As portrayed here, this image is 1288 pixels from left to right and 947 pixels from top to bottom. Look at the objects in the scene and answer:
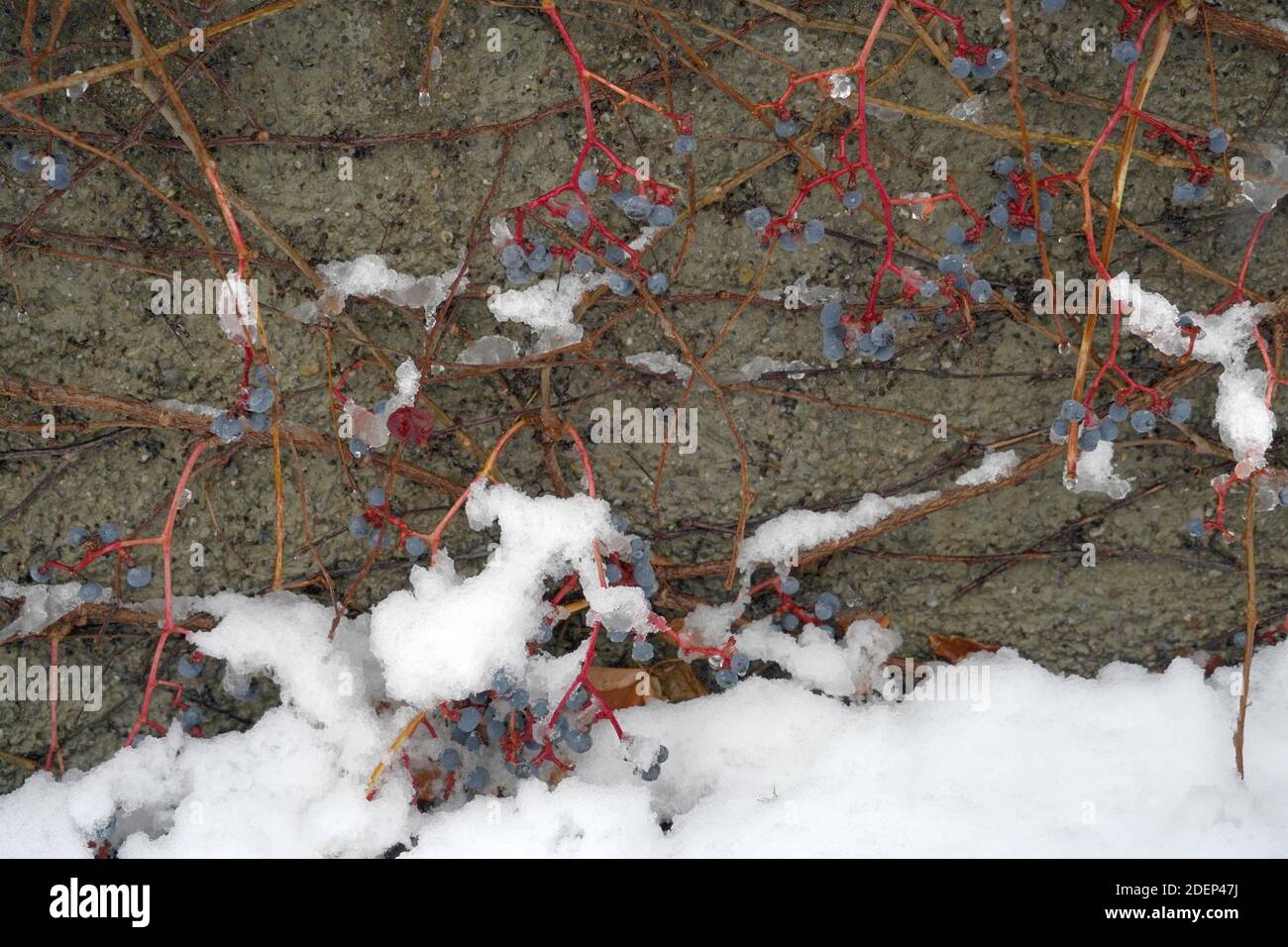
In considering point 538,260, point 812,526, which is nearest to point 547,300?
point 538,260

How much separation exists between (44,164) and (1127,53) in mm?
1936

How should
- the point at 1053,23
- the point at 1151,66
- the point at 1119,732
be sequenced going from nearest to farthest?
the point at 1151,66 < the point at 1053,23 < the point at 1119,732

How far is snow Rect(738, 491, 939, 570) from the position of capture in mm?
2049

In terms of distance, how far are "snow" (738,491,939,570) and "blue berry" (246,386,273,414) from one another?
96 cm

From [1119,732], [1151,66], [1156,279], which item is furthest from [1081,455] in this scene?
[1151,66]

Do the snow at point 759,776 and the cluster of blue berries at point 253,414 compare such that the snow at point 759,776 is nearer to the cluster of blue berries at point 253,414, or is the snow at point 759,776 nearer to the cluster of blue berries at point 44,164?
the cluster of blue berries at point 253,414

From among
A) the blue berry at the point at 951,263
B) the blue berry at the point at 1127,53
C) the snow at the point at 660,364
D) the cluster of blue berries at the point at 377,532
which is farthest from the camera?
the snow at the point at 660,364

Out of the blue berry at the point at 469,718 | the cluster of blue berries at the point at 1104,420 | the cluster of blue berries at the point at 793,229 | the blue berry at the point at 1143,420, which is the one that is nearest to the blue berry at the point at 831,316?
the cluster of blue berries at the point at 793,229

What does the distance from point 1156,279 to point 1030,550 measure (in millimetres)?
585

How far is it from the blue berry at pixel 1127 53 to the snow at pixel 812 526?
85cm

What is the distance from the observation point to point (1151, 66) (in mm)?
1733

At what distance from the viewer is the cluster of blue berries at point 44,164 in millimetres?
1810

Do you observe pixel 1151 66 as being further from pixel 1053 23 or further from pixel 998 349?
pixel 998 349

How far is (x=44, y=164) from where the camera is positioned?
1.83 m
